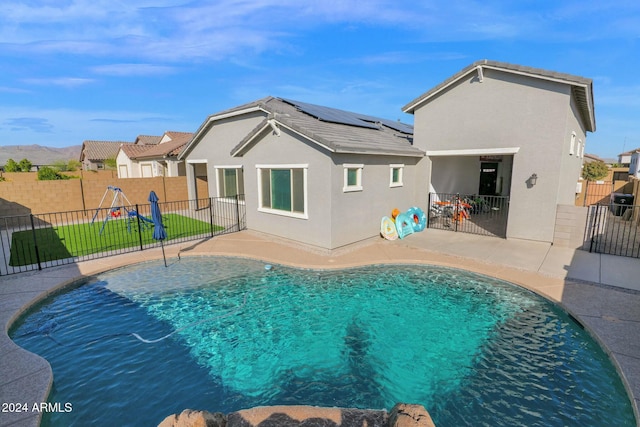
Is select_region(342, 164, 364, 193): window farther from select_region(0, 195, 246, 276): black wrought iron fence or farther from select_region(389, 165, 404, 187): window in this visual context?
select_region(0, 195, 246, 276): black wrought iron fence

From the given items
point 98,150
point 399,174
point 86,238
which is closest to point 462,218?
point 399,174

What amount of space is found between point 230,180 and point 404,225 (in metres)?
9.07

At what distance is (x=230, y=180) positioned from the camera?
1636cm

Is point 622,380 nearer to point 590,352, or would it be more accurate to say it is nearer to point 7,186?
point 590,352

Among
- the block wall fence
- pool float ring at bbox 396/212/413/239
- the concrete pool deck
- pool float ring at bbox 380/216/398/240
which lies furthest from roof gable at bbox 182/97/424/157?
the block wall fence

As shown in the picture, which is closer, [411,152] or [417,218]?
[411,152]

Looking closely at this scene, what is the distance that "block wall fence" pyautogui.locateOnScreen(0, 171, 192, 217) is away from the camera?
16.3 m

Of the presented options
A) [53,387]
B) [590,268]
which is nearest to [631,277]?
[590,268]

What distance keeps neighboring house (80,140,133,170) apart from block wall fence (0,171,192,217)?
1556 inches

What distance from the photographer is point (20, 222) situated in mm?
16172

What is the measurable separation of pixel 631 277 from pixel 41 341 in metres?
13.6

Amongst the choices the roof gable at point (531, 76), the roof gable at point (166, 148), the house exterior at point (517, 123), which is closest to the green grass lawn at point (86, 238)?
the roof gable at point (166, 148)

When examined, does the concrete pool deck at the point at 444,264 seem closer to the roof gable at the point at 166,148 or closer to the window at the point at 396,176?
the window at the point at 396,176

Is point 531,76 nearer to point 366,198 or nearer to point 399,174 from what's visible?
point 399,174
